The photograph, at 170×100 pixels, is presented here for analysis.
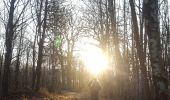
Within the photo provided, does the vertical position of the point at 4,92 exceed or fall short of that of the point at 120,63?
it falls short

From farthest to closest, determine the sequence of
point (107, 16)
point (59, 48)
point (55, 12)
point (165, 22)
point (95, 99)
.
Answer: point (59, 48) < point (165, 22) < point (107, 16) < point (55, 12) < point (95, 99)

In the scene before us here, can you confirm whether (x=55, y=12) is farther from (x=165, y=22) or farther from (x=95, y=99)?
(x=165, y=22)

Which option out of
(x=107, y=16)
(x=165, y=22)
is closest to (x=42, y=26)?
(x=107, y=16)

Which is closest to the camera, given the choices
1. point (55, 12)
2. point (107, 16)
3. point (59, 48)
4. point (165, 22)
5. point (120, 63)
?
point (120, 63)

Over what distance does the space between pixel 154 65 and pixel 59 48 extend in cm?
3013

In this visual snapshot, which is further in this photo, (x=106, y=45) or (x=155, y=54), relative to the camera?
(x=106, y=45)

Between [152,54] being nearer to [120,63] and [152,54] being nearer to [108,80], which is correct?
[120,63]

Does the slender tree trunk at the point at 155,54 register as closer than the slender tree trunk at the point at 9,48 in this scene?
Yes

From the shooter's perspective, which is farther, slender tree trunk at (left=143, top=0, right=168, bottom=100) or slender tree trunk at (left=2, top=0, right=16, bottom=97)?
slender tree trunk at (left=2, top=0, right=16, bottom=97)

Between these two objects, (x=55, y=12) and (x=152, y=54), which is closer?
(x=152, y=54)

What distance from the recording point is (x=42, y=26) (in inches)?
1002

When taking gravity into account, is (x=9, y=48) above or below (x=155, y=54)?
above

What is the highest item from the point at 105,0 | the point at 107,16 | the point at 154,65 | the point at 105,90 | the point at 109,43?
the point at 105,0

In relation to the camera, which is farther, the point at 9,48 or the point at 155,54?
the point at 9,48
